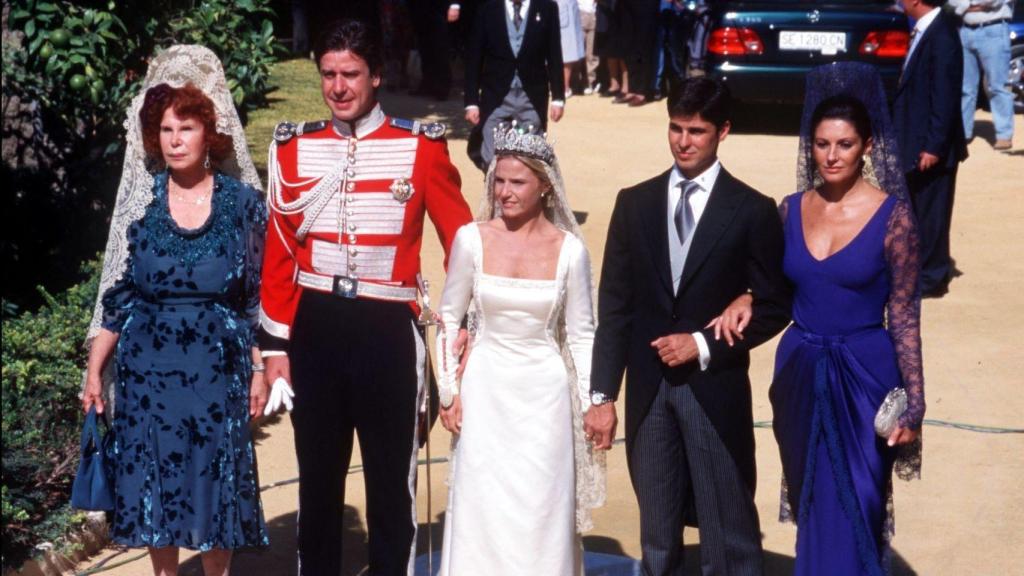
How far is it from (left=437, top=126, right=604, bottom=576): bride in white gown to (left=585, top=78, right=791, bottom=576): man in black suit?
0.42 ft

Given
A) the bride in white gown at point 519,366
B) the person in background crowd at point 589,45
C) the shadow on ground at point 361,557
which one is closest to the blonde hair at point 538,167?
the bride in white gown at point 519,366

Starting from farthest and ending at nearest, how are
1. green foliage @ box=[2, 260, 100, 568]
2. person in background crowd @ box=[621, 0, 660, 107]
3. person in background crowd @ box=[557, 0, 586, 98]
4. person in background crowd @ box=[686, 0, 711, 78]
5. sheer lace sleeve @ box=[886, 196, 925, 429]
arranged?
1. person in background crowd @ box=[621, 0, 660, 107]
2. person in background crowd @ box=[686, 0, 711, 78]
3. person in background crowd @ box=[557, 0, 586, 98]
4. green foliage @ box=[2, 260, 100, 568]
5. sheer lace sleeve @ box=[886, 196, 925, 429]

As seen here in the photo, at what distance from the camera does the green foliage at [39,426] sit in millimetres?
6312

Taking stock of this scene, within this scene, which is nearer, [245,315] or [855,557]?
[855,557]

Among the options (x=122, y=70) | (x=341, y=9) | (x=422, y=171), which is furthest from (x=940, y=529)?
(x=341, y=9)

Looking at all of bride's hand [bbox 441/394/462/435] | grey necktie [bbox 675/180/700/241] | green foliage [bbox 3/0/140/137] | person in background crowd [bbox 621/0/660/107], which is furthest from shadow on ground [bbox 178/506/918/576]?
person in background crowd [bbox 621/0/660/107]

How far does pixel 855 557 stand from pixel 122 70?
523cm

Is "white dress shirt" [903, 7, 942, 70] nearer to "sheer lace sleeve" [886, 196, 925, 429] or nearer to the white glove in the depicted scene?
"sheer lace sleeve" [886, 196, 925, 429]

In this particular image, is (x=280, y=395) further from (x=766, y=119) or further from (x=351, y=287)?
(x=766, y=119)

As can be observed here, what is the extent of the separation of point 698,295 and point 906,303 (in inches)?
26.4

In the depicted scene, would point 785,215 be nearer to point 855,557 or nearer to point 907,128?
point 855,557

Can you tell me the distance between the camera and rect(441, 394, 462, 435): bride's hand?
5.29m

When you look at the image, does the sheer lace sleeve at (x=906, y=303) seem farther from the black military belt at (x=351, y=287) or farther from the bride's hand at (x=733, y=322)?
the black military belt at (x=351, y=287)

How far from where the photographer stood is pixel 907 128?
942 centimetres
